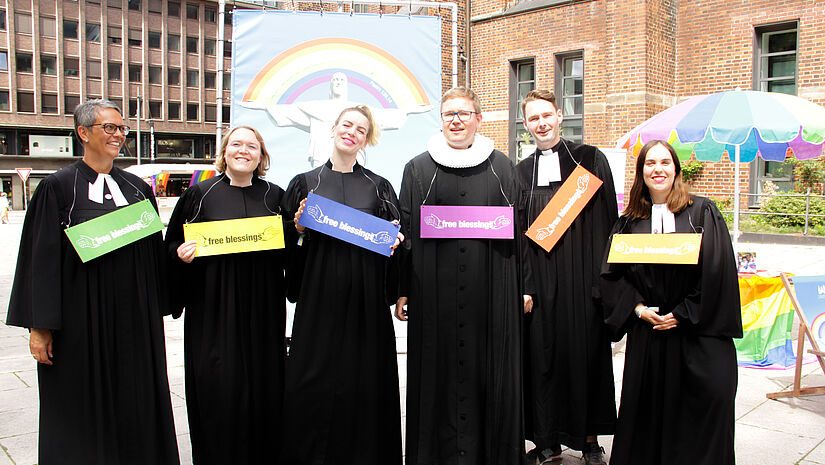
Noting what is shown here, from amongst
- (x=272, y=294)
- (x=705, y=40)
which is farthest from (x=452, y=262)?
(x=705, y=40)

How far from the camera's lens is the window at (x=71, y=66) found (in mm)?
49906

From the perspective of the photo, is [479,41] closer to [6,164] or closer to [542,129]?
[542,129]

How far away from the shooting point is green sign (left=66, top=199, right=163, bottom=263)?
9.64ft

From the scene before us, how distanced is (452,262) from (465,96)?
91cm

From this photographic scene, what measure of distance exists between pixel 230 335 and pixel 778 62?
52.6 ft

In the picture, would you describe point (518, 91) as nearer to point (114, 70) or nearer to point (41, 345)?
point (41, 345)

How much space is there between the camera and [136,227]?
3.13 m

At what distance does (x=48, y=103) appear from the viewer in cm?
4909

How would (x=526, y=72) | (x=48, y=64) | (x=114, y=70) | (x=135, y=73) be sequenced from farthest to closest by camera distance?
(x=135, y=73) → (x=114, y=70) → (x=48, y=64) → (x=526, y=72)

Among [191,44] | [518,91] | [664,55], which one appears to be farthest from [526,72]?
[191,44]

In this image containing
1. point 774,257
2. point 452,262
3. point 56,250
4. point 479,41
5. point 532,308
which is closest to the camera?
point 56,250

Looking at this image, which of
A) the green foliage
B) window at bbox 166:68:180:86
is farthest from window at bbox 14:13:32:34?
the green foliage

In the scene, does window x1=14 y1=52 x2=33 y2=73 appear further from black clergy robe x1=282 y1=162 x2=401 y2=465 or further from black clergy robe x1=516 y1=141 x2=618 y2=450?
black clergy robe x1=516 y1=141 x2=618 y2=450

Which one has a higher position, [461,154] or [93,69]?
[93,69]
